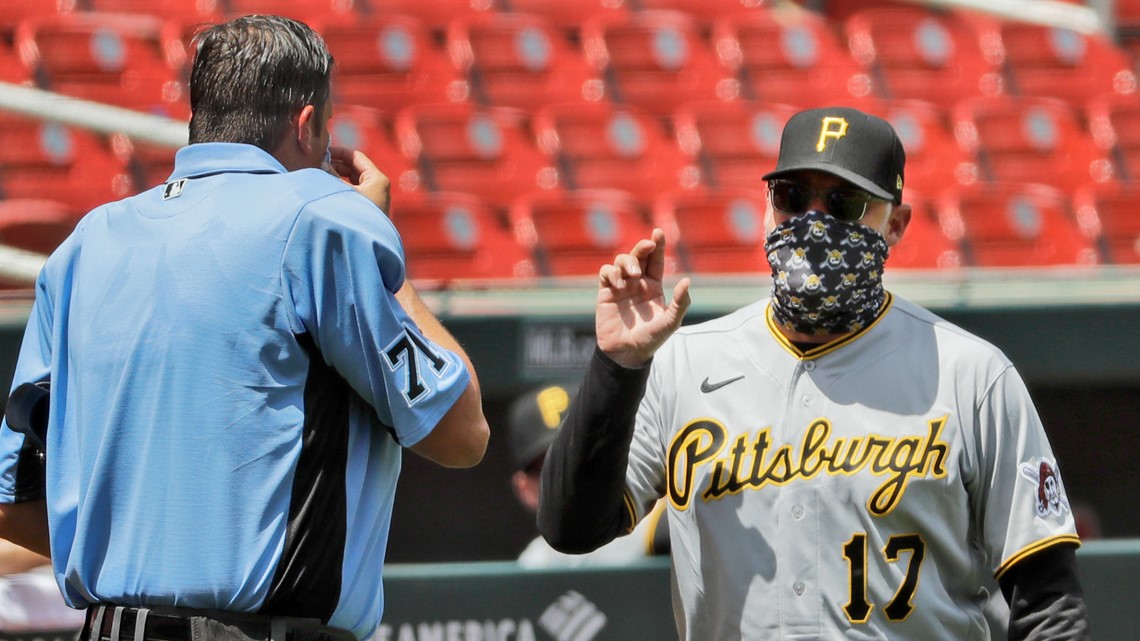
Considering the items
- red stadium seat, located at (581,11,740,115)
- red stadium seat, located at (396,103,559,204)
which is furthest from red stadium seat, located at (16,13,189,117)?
red stadium seat, located at (581,11,740,115)

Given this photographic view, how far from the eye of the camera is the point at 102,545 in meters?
1.88

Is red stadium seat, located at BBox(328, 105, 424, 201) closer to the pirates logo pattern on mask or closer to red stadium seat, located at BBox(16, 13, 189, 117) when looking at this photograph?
red stadium seat, located at BBox(16, 13, 189, 117)

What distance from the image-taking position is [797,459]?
86.0 inches

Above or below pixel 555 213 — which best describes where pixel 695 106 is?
above

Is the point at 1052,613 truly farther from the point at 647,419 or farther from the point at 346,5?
the point at 346,5

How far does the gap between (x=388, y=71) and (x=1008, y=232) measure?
3.39 metres

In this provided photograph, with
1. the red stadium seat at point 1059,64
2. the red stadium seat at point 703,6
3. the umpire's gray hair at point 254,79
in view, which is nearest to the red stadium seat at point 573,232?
the red stadium seat at point 703,6

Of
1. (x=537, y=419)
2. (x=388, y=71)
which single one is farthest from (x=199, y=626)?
(x=388, y=71)

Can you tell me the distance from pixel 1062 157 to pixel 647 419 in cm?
605

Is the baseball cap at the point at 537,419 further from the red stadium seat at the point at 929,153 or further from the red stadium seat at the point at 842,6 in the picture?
the red stadium seat at the point at 842,6

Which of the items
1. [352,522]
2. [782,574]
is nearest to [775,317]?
[782,574]

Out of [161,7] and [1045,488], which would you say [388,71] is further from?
[1045,488]

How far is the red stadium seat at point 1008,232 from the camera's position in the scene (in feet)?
21.6

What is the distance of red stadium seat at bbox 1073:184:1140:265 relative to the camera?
6.76 metres
